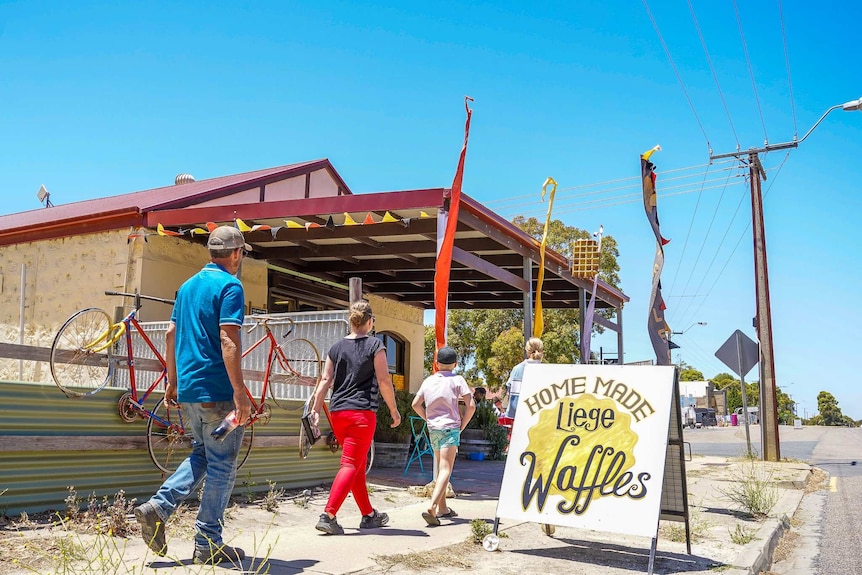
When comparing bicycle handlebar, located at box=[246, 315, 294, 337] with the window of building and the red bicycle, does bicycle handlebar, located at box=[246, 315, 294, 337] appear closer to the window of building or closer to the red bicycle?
the red bicycle

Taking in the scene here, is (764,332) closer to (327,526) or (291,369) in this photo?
(291,369)

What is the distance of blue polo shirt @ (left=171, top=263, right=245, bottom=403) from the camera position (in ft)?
→ 14.2

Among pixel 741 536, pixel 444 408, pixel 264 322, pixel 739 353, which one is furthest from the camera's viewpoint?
pixel 739 353

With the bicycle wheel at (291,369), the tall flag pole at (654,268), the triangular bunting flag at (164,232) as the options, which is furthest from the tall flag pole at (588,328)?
the triangular bunting flag at (164,232)

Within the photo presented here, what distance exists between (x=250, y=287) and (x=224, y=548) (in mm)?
8620

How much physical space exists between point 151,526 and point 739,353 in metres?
12.1

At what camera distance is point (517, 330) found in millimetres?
29781

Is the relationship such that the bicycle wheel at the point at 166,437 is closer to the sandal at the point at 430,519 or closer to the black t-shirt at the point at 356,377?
the black t-shirt at the point at 356,377

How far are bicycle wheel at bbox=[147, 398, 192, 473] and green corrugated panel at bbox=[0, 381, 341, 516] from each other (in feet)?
0.32

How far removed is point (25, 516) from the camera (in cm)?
511

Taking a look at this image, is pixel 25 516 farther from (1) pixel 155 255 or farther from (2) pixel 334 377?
(1) pixel 155 255

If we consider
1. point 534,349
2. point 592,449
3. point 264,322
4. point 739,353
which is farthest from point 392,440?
point 739,353

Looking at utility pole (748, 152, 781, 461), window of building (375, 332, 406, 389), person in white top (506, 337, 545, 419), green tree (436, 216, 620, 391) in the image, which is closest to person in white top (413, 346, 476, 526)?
person in white top (506, 337, 545, 419)

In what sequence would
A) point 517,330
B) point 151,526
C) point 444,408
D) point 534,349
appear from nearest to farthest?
point 151,526 → point 444,408 → point 534,349 → point 517,330
